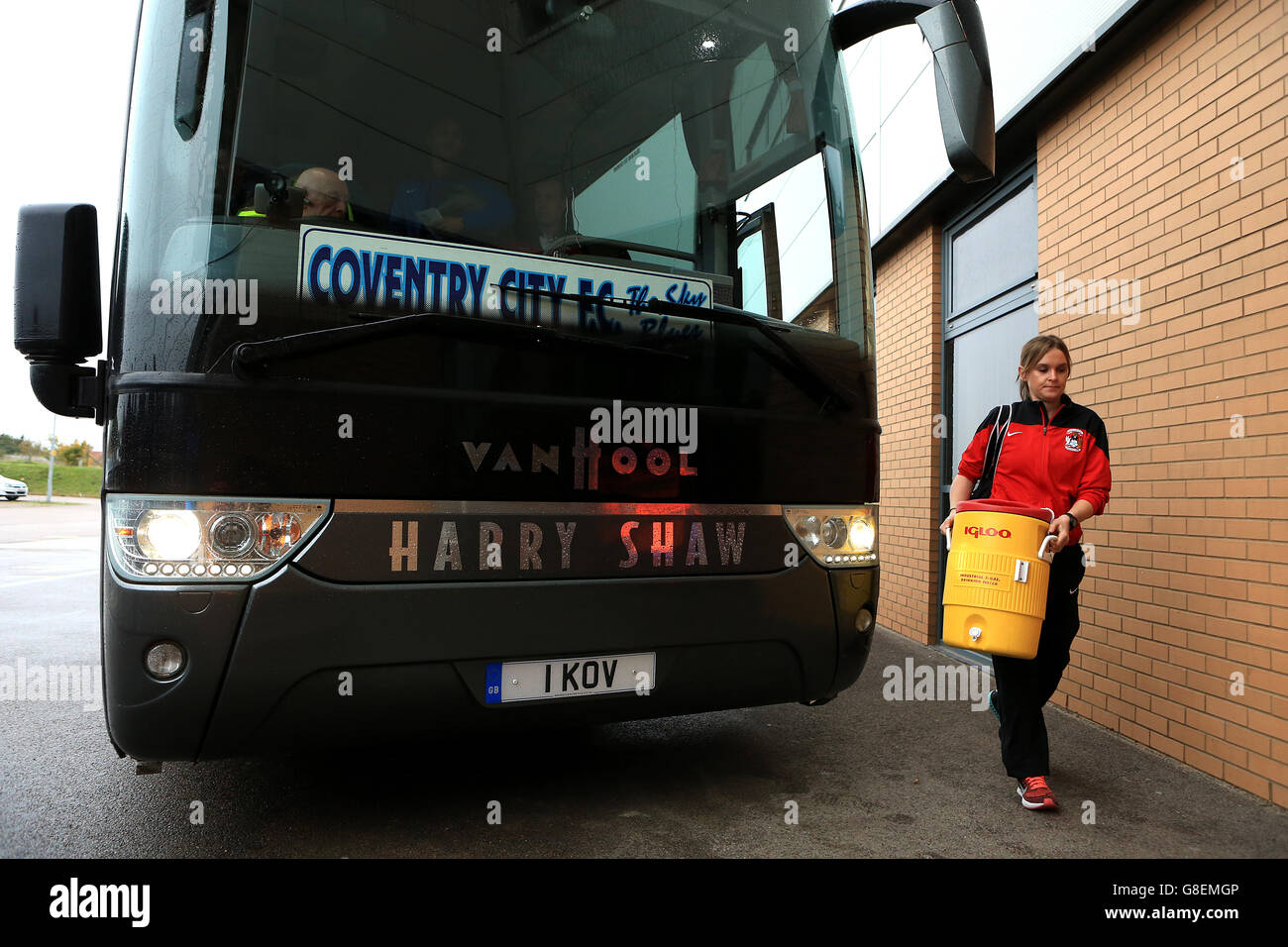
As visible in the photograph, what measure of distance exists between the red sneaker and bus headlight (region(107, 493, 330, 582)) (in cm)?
262

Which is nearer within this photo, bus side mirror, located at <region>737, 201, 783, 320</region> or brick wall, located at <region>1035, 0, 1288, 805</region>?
bus side mirror, located at <region>737, 201, 783, 320</region>

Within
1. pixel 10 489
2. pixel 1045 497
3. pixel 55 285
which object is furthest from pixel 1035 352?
pixel 10 489

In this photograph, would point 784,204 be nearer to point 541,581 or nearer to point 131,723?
point 541,581

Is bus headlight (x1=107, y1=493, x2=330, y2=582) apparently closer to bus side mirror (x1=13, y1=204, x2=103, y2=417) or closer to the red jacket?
bus side mirror (x1=13, y1=204, x2=103, y2=417)

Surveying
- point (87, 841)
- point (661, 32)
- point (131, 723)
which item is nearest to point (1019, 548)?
point (661, 32)

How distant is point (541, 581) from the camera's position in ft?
8.20

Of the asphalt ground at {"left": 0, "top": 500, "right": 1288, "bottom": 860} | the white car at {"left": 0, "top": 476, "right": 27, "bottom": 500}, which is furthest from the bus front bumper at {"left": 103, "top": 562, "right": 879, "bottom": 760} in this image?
the white car at {"left": 0, "top": 476, "right": 27, "bottom": 500}

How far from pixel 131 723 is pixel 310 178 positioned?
153 cm

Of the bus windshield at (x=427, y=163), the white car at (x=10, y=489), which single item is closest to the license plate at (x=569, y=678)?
the bus windshield at (x=427, y=163)

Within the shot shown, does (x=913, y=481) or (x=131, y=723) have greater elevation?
(x=913, y=481)

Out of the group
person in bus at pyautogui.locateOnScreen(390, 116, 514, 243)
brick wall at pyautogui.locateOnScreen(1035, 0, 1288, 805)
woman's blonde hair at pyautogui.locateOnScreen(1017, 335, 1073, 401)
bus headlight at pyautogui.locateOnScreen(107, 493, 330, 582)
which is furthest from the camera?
woman's blonde hair at pyautogui.locateOnScreen(1017, 335, 1073, 401)

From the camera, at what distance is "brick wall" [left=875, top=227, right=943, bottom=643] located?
20.0 feet

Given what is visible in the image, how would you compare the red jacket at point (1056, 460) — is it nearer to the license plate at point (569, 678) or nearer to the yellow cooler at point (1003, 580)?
the yellow cooler at point (1003, 580)

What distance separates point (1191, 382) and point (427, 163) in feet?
10.0
